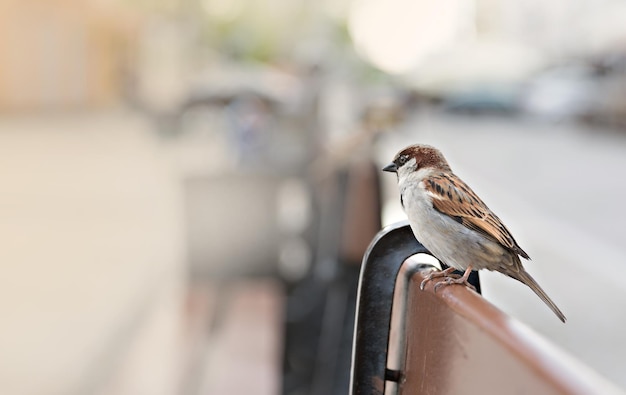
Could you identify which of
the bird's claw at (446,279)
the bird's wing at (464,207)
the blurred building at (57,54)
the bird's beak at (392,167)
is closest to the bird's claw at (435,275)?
the bird's claw at (446,279)

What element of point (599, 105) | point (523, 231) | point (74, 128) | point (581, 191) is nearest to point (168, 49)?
point (74, 128)

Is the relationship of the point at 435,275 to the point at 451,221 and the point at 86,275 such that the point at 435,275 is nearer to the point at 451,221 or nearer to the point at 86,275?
the point at 451,221

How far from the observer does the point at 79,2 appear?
24484mm

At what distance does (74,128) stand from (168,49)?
663cm

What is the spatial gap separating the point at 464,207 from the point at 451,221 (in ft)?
0.09

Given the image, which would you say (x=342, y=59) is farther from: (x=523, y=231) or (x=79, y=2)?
(x=523, y=231)

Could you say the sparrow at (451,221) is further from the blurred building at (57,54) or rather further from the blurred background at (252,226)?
the blurred building at (57,54)

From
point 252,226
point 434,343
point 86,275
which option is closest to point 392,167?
point 434,343

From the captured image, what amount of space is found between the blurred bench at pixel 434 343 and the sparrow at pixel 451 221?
0.02 metres

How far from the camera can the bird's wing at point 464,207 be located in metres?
1.07

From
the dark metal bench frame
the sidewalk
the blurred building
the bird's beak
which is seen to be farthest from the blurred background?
the dark metal bench frame

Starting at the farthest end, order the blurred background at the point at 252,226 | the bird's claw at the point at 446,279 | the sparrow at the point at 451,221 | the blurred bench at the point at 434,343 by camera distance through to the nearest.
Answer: the blurred background at the point at 252,226, the sparrow at the point at 451,221, the bird's claw at the point at 446,279, the blurred bench at the point at 434,343

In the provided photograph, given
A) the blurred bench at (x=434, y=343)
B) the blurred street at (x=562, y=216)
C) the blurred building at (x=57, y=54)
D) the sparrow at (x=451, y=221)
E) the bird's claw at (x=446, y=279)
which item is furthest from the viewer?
the blurred building at (x=57, y=54)

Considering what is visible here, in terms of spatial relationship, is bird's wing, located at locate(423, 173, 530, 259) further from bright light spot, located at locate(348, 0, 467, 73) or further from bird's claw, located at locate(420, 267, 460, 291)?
bright light spot, located at locate(348, 0, 467, 73)
